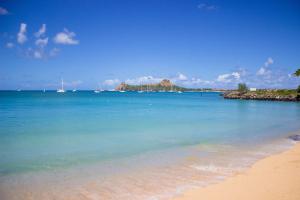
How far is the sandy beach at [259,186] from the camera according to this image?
7375 mm

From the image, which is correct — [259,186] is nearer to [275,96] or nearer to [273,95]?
[275,96]

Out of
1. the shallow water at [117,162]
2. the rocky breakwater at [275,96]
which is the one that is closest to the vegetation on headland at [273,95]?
the rocky breakwater at [275,96]

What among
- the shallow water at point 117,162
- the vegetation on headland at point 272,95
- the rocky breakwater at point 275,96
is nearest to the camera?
the shallow water at point 117,162

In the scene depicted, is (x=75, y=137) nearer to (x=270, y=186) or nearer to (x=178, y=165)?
(x=178, y=165)

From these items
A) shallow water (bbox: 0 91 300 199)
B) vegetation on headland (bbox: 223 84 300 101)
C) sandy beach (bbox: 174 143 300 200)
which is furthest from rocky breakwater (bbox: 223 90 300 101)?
sandy beach (bbox: 174 143 300 200)

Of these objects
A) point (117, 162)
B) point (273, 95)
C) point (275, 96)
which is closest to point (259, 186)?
point (117, 162)

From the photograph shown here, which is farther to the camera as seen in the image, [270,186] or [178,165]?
[178,165]

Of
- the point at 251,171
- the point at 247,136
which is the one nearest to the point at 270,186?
the point at 251,171

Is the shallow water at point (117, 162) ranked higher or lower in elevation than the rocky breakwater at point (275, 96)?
lower

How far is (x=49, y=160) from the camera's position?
1209 centimetres

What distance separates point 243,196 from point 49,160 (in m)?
8.06

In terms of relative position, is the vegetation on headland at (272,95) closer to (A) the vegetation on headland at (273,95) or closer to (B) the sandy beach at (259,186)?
(A) the vegetation on headland at (273,95)

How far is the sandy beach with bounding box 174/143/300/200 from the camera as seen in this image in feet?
24.2

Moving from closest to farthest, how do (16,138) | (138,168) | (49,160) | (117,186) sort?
1. (117,186)
2. (138,168)
3. (49,160)
4. (16,138)
